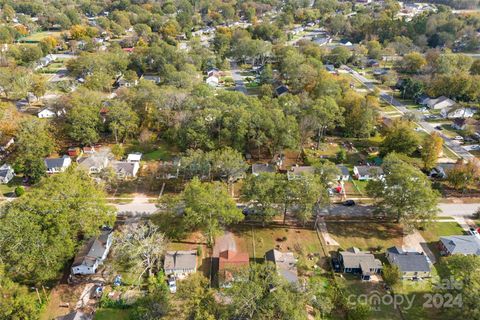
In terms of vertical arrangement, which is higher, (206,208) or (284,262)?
(206,208)

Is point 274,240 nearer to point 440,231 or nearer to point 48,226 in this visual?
point 440,231

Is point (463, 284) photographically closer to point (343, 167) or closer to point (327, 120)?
point (343, 167)

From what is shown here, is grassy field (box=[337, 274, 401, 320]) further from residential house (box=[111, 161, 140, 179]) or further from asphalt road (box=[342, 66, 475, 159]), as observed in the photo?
asphalt road (box=[342, 66, 475, 159])

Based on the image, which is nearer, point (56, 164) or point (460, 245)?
point (460, 245)

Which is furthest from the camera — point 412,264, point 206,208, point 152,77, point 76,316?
point 152,77

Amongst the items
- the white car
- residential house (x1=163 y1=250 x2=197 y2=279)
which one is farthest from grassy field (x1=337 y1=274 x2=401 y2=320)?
the white car

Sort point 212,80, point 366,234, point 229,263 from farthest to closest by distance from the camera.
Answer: point 212,80
point 366,234
point 229,263

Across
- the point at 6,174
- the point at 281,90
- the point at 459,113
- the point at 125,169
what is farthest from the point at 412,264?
the point at 6,174

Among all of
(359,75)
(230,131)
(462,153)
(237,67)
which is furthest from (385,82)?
(230,131)
